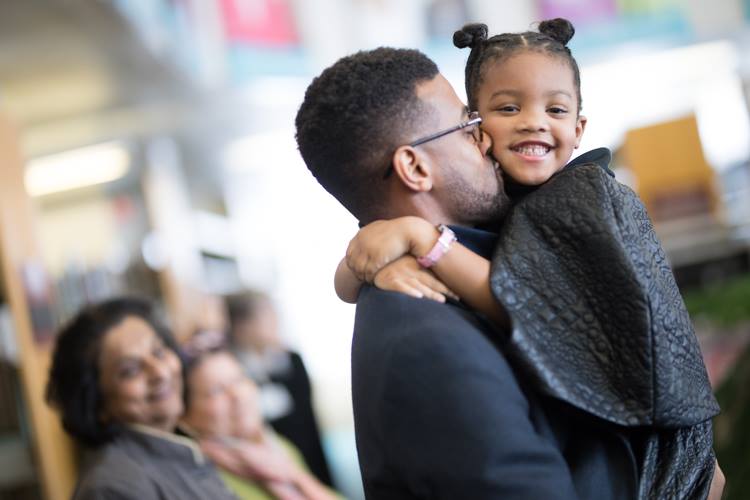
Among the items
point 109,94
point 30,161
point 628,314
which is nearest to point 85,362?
point 628,314

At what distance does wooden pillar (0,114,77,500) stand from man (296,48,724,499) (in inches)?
102

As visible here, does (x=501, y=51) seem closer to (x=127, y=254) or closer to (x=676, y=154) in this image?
(x=676, y=154)

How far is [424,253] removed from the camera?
4.05ft

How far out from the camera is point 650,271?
116 cm

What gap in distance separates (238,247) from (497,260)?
11847 millimetres

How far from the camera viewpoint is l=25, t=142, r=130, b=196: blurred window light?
798cm

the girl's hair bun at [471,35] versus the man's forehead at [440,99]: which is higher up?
the girl's hair bun at [471,35]

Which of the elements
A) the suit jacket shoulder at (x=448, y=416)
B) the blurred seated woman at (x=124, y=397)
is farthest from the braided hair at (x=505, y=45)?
the blurred seated woman at (x=124, y=397)

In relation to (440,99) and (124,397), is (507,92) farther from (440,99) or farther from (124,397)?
(124,397)

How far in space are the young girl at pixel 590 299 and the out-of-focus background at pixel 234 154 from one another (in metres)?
0.91

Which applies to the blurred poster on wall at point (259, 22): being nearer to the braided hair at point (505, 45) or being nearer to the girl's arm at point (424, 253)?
the braided hair at point (505, 45)

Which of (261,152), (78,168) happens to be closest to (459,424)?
(78,168)

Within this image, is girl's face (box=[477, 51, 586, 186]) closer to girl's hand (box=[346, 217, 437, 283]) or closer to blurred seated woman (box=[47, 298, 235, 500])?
girl's hand (box=[346, 217, 437, 283])

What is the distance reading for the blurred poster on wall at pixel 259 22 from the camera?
7.34 meters
